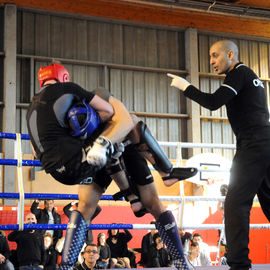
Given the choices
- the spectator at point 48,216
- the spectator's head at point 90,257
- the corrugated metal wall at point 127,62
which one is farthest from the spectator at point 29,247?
the corrugated metal wall at point 127,62

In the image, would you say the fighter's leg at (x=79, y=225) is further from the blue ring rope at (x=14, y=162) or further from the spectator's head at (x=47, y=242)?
the spectator's head at (x=47, y=242)

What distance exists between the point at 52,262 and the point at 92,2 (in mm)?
8297

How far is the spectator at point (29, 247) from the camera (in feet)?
22.8

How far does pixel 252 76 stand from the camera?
12.3 ft

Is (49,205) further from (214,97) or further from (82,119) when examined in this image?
(82,119)

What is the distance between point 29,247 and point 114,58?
892 centimetres

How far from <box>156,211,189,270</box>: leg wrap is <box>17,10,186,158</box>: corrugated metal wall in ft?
34.8

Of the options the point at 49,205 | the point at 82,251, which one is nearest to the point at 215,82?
the point at 49,205

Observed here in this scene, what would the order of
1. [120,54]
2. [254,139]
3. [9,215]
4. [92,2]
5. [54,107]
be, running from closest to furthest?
A: [54,107] < [254,139] < [9,215] < [92,2] < [120,54]

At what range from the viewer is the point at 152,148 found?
321cm

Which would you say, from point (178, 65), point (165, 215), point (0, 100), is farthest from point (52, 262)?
point (178, 65)

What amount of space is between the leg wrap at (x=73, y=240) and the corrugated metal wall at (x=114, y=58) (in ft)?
34.5

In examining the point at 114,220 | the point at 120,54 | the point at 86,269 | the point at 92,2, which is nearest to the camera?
the point at 86,269

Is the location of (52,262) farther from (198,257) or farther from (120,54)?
(120,54)
